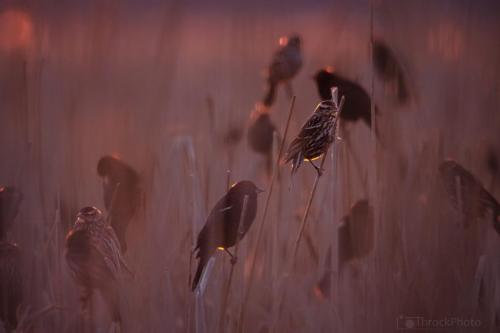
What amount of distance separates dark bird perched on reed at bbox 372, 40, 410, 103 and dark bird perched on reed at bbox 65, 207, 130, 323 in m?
0.75

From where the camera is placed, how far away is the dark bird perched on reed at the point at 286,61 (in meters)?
1.69

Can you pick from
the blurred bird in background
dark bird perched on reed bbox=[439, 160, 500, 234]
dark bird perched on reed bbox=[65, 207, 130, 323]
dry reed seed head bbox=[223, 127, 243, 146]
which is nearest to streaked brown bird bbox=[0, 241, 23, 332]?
the blurred bird in background

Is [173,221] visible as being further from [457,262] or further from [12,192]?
[457,262]

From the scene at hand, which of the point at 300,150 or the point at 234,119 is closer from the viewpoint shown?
the point at 300,150

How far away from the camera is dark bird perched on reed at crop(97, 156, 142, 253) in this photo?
1.41 metres

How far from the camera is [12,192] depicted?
1.46 m

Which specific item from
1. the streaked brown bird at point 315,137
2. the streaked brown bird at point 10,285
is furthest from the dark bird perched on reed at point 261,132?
the streaked brown bird at point 10,285

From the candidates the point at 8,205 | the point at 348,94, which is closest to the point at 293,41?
the point at 348,94

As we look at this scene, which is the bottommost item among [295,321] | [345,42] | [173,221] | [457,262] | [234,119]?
[295,321]

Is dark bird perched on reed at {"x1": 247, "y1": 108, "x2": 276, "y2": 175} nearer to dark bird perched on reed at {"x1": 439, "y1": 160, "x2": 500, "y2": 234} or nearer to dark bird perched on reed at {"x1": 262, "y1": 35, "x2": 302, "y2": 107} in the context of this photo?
dark bird perched on reed at {"x1": 262, "y1": 35, "x2": 302, "y2": 107}

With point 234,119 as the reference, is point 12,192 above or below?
below

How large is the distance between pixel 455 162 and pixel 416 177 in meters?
0.10

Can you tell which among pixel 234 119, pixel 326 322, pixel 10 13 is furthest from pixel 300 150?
pixel 10 13

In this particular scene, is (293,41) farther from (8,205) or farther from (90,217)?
(8,205)
